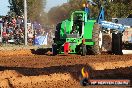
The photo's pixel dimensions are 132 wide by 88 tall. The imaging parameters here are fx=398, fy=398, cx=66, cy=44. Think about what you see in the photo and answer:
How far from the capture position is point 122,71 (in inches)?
425

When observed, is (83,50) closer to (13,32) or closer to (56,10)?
(13,32)

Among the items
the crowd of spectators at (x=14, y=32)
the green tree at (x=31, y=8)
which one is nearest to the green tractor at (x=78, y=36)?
the crowd of spectators at (x=14, y=32)

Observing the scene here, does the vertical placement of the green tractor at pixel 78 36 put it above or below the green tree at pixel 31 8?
below

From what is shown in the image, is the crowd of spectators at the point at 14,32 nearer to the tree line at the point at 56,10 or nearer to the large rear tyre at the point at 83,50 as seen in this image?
the tree line at the point at 56,10

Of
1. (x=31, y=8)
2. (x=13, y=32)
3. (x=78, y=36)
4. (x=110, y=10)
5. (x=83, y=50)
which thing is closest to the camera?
(x=83, y=50)

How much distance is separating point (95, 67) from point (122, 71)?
2.06 meters

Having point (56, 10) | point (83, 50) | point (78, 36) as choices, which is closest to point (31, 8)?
point (56, 10)

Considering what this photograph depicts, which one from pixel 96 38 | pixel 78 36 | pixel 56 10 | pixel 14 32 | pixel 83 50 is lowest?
pixel 83 50

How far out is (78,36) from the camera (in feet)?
65.5

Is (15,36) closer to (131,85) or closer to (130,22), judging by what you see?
(130,22)

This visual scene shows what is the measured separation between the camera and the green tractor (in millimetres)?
19859

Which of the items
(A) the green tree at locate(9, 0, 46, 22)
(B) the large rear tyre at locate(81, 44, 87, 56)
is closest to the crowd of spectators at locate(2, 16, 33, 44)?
(A) the green tree at locate(9, 0, 46, 22)

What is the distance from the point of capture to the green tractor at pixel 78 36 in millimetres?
19859

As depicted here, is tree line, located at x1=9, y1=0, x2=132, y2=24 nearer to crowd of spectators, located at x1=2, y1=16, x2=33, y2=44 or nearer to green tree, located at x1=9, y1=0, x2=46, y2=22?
green tree, located at x1=9, y1=0, x2=46, y2=22
